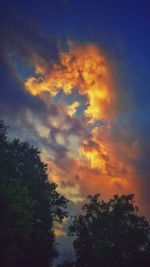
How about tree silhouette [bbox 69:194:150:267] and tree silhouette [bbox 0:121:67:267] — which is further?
tree silhouette [bbox 69:194:150:267]

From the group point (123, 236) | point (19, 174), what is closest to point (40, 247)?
point (19, 174)

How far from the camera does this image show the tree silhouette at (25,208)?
39.6m

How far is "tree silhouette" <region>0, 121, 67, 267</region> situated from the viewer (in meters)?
Answer: 39.6

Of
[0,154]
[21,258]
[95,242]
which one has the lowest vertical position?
[21,258]

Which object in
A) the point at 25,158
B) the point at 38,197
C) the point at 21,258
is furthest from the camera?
the point at 25,158

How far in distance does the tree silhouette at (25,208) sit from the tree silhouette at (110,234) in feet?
45.5

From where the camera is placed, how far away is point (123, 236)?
70.7 meters

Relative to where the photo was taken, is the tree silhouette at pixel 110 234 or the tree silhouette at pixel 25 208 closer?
the tree silhouette at pixel 25 208

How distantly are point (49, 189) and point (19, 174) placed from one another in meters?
6.71

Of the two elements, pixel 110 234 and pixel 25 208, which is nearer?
pixel 25 208

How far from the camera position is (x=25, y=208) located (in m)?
44.6

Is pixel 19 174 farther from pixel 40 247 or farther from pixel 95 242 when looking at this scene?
pixel 95 242

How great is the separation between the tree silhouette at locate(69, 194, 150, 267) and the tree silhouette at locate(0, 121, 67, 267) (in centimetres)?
1387

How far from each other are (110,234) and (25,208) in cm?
3365
